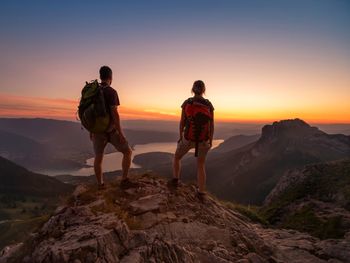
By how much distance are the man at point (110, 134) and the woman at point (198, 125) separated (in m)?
1.99

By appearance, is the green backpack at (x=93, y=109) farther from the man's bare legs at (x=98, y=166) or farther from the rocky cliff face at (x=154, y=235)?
the rocky cliff face at (x=154, y=235)

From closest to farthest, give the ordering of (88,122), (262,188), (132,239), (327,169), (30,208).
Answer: (132,239), (88,122), (327,169), (262,188), (30,208)

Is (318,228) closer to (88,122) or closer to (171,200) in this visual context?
(171,200)

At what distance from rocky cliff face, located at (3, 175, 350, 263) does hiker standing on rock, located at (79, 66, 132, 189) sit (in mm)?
1599

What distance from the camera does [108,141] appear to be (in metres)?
10.2

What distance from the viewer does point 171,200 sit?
10180mm

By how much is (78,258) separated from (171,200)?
443 cm

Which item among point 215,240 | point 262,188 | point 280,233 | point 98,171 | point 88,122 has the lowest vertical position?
point 262,188

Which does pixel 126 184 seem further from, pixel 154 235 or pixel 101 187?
pixel 154 235

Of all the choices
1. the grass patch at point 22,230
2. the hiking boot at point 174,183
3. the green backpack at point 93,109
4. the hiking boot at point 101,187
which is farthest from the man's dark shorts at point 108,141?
the grass patch at point 22,230

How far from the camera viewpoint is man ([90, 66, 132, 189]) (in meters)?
9.59

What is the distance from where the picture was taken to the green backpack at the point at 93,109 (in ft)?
30.7

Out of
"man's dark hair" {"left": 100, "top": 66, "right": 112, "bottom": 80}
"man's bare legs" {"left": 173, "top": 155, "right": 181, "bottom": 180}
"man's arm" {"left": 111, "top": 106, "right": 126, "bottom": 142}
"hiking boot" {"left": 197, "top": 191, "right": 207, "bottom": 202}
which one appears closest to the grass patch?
"man's arm" {"left": 111, "top": 106, "right": 126, "bottom": 142}

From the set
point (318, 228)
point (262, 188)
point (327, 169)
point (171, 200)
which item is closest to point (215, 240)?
point (171, 200)
